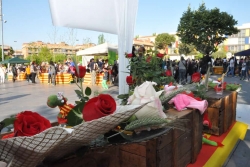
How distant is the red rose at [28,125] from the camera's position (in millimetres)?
837

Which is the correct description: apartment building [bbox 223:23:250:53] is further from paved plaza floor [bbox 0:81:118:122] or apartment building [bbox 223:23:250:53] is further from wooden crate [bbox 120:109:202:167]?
wooden crate [bbox 120:109:202:167]

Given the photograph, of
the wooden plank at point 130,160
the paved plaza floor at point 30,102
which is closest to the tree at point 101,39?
the paved plaza floor at point 30,102

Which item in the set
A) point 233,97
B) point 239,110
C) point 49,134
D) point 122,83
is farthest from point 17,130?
point 239,110

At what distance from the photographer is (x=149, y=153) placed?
156 cm

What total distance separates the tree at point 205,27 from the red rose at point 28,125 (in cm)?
3180

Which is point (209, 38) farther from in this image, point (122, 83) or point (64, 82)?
point (122, 83)

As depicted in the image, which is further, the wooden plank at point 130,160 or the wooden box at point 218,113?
the wooden box at point 218,113

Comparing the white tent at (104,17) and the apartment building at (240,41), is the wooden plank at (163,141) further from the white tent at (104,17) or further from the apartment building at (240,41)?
the apartment building at (240,41)

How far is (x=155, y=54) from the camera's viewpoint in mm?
4168

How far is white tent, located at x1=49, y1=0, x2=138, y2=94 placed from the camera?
3391 mm

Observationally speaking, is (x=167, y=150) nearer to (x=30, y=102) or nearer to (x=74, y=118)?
(x=74, y=118)

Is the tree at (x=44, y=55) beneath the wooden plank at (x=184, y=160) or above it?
above

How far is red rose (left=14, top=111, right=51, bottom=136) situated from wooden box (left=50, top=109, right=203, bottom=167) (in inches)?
11.5

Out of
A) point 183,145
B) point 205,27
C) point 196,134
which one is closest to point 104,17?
point 196,134
